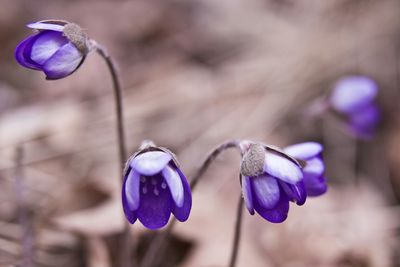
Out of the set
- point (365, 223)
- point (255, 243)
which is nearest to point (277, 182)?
point (255, 243)

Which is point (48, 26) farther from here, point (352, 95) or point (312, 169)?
point (352, 95)

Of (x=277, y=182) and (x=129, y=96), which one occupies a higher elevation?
(x=277, y=182)

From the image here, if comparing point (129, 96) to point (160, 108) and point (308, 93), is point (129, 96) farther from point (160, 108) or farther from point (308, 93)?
point (308, 93)

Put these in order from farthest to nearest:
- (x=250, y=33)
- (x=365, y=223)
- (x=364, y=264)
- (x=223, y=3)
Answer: (x=223, y=3)
(x=250, y=33)
(x=365, y=223)
(x=364, y=264)

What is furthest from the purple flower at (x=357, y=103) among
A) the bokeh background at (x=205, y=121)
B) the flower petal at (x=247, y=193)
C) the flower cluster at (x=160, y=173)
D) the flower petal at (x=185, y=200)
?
the flower petal at (x=185, y=200)

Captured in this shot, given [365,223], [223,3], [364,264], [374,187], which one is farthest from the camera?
[223,3]

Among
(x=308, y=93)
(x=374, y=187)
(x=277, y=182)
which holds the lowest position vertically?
(x=374, y=187)

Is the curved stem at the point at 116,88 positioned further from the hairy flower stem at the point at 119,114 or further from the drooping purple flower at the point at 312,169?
the drooping purple flower at the point at 312,169
